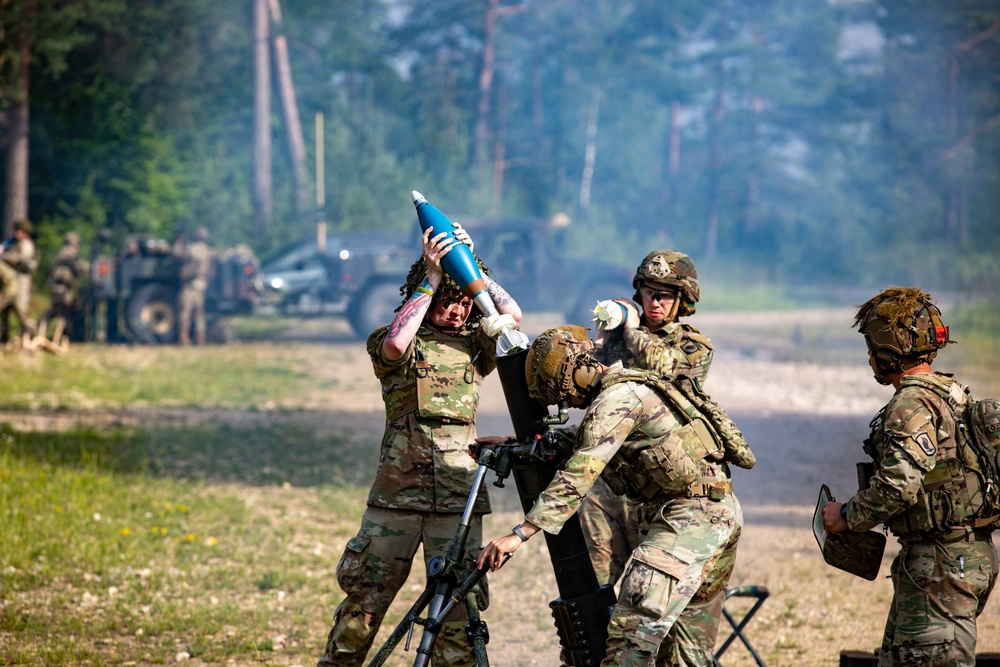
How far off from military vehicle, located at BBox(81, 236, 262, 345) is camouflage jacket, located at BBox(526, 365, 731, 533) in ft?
49.1

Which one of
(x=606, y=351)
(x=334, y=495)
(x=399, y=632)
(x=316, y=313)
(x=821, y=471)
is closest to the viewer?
(x=399, y=632)

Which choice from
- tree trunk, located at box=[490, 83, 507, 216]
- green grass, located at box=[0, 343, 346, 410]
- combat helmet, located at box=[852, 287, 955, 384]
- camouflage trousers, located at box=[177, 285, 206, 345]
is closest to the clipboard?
combat helmet, located at box=[852, 287, 955, 384]

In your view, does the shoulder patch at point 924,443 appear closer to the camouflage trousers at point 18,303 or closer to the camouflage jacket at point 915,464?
the camouflage jacket at point 915,464

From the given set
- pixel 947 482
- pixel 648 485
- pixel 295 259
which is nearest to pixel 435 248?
pixel 648 485

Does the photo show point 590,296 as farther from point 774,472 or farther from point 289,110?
point 289,110

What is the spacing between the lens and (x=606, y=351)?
4.88 metres

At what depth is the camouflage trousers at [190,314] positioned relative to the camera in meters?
17.4

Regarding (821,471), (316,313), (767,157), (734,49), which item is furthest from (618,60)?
(821,471)

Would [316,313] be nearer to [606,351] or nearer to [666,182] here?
[606,351]

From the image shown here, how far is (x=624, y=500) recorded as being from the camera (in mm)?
Result: 4707

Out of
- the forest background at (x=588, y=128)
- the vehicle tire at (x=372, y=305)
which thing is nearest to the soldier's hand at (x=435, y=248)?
the vehicle tire at (x=372, y=305)

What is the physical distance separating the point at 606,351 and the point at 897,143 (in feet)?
99.8

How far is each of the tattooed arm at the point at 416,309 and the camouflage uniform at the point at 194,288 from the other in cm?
1372

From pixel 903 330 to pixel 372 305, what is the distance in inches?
582
